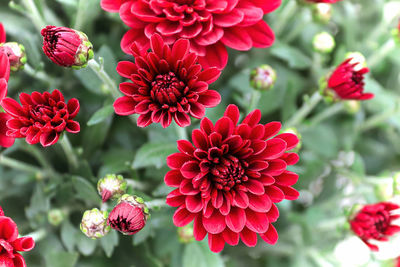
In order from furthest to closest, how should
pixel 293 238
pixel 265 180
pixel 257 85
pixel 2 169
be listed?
1. pixel 293 238
2. pixel 2 169
3. pixel 257 85
4. pixel 265 180

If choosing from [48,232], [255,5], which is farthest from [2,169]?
[255,5]

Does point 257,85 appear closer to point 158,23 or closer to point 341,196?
point 158,23

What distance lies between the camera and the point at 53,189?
76cm

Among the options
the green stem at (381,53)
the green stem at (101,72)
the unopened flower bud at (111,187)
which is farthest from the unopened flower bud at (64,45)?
the green stem at (381,53)

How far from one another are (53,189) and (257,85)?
396mm

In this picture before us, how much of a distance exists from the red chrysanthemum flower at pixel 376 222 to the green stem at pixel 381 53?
35 cm

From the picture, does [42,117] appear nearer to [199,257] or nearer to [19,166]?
[19,166]

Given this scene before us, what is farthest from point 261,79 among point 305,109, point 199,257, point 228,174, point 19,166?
point 19,166

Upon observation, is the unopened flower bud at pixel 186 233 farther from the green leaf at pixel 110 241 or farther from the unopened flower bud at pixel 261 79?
the unopened flower bud at pixel 261 79

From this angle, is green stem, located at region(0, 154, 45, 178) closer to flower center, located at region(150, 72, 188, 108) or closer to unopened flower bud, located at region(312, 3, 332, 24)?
flower center, located at region(150, 72, 188, 108)

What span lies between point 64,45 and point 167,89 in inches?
5.5

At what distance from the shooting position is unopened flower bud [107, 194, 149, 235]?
0.54 m

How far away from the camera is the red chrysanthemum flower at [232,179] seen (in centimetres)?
56

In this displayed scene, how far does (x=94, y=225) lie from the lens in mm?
598
